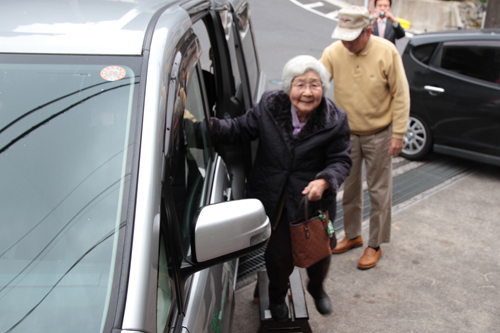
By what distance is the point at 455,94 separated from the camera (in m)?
5.75

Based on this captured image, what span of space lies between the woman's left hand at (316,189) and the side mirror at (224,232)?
3.31 ft

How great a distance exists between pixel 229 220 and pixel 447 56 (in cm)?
511

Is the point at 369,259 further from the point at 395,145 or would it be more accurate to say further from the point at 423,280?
the point at 395,145

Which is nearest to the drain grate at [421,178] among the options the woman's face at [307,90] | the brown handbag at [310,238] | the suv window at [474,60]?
the suv window at [474,60]

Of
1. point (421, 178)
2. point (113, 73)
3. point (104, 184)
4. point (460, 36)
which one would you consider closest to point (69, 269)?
point (104, 184)

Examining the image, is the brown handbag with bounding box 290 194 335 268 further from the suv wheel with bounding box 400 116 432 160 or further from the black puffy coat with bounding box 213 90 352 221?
the suv wheel with bounding box 400 116 432 160

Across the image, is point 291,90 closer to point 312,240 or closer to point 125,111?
point 312,240

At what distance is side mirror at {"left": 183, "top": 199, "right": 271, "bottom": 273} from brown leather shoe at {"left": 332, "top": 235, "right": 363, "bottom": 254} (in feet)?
8.94

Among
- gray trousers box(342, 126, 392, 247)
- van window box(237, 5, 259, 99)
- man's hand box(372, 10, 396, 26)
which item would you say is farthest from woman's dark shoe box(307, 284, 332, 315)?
man's hand box(372, 10, 396, 26)

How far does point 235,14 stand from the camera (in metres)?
3.79

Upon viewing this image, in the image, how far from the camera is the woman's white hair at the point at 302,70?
2812mm

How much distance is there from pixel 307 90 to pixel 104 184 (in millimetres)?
1513

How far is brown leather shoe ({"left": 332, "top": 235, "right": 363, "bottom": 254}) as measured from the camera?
434cm

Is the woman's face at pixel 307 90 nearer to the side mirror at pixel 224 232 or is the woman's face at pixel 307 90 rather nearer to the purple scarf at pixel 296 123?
the purple scarf at pixel 296 123
